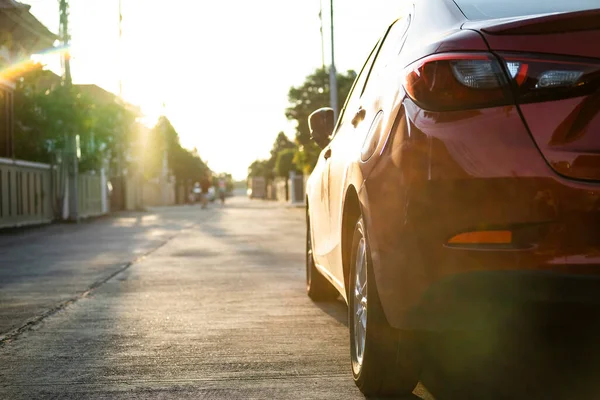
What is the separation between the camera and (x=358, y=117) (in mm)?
4199

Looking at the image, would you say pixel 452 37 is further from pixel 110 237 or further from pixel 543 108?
pixel 110 237

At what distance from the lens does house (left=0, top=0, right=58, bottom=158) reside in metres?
25.0

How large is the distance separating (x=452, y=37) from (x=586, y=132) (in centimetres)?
57

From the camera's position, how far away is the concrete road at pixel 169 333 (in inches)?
158

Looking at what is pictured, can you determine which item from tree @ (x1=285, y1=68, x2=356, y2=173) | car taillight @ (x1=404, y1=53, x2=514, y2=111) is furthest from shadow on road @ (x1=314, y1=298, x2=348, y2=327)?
tree @ (x1=285, y1=68, x2=356, y2=173)

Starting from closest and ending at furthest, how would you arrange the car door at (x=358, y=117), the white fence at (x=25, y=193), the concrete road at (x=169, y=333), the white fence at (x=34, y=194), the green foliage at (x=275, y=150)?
the car door at (x=358, y=117) → the concrete road at (x=169, y=333) → the white fence at (x=25, y=193) → the white fence at (x=34, y=194) → the green foliage at (x=275, y=150)

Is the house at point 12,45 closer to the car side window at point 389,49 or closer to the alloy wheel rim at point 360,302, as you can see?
the car side window at point 389,49

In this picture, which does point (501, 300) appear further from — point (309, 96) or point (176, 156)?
point (176, 156)

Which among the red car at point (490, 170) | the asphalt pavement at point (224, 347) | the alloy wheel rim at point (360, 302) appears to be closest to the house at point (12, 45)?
the asphalt pavement at point (224, 347)

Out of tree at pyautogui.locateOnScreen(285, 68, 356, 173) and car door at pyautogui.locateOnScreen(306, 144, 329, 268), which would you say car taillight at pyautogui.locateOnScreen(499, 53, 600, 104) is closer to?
car door at pyautogui.locateOnScreen(306, 144, 329, 268)

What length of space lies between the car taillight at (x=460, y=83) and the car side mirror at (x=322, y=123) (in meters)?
2.82

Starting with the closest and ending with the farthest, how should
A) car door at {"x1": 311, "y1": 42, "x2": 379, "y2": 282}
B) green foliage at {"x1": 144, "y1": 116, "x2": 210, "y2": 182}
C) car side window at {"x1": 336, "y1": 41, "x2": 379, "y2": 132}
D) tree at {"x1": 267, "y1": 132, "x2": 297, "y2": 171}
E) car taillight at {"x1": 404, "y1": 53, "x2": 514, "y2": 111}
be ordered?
1. car taillight at {"x1": 404, "y1": 53, "x2": 514, "y2": 111}
2. car side window at {"x1": 336, "y1": 41, "x2": 379, "y2": 132}
3. car door at {"x1": 311, "y1": 42, "x2": 379, "y2": 282}
4. green foliage at {"x1": 144, "y1": 116, "x2": 210, "y2": 182}
5. tree at {"x1": 267, "y1": 132, "x2": 297, "y2": 171}

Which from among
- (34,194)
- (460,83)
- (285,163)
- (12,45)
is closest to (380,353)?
(460,83)

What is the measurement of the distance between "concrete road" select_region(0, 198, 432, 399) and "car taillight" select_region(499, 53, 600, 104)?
146cm
